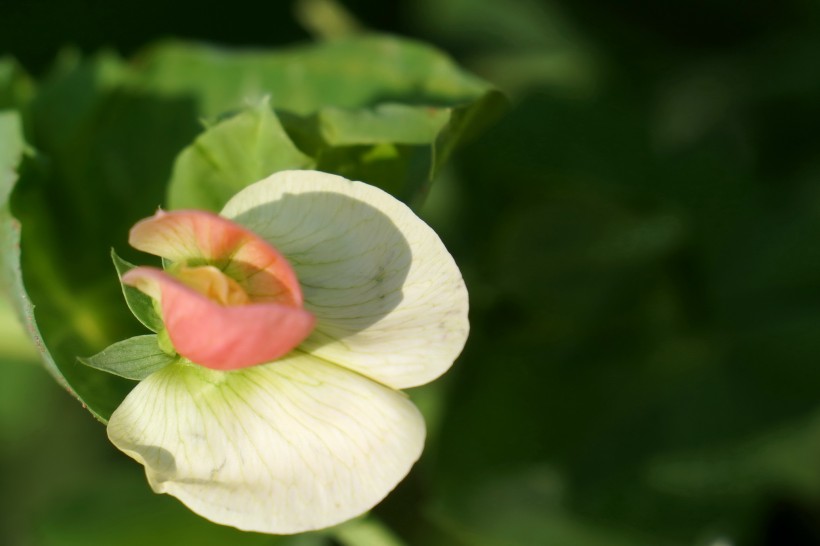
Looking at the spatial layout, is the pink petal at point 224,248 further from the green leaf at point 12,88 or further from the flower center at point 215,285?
the green leaf at point 12,88

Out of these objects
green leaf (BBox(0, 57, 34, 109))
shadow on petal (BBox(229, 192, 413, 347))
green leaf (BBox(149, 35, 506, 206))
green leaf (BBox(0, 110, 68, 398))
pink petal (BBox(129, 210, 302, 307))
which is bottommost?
green leaf (BBox(0, 110, 68, 398))

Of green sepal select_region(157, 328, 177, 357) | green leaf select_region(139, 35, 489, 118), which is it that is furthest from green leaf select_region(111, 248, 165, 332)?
green leaf select_region(139, 35, 489, 118)

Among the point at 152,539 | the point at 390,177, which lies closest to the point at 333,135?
the point at 390,177

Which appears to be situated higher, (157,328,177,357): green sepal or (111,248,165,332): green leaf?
(111,248,165,332): green leaf

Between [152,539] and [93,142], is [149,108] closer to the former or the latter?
[93,142]

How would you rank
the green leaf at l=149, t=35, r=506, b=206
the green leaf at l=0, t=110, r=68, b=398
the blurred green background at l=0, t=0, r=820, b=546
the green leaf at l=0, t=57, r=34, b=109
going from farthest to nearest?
the blurred green background at l=0, t=0, r=820, b=546
the green leaf at l=0, t=57, r=34, b=109
the green leaf at l=149, t=35, r=506, b=206
the green leaf at l=0, t=110, r=68, b=398

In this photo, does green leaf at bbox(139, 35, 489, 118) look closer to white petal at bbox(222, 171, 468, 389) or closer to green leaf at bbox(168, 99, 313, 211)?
green leaf at bbox(168, 99, 313, 211)

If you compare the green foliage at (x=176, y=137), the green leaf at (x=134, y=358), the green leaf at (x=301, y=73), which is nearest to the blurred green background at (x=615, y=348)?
the green foliage at (x=176, y=137)
